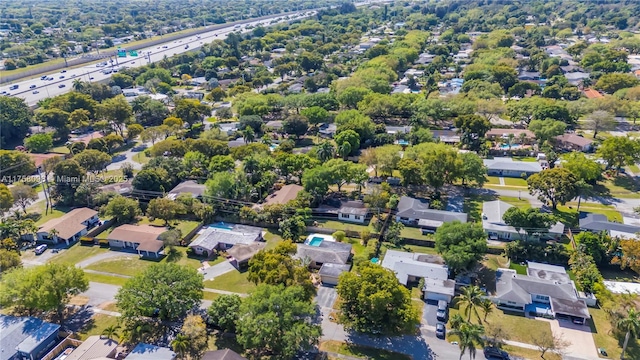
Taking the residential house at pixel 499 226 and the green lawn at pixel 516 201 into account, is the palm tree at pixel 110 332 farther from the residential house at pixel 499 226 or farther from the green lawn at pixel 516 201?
the green lawn at pixel 516 201

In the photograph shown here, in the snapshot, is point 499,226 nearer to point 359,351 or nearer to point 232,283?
point 359,351

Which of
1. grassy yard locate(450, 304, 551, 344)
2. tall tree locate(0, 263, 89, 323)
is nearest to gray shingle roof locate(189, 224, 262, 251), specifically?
tall tree locate(0, 263, 89, 323)

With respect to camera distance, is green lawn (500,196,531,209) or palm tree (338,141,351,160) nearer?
green lawn (500,196,531,209)

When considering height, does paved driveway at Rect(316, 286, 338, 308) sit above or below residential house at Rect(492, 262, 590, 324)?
below

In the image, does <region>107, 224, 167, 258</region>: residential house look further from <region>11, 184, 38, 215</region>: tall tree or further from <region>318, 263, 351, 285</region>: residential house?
<region>318, 263, 351, 285</region>: residential house

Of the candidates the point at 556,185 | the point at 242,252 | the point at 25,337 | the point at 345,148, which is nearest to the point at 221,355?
the point at 242,252

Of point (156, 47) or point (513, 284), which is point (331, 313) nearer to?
point (513, 284)
